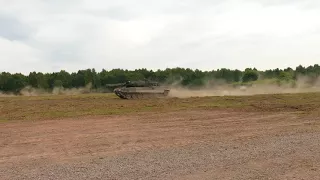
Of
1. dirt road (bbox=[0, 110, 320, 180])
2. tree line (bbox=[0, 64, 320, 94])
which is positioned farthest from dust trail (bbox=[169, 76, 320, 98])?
dirt road (bbox=[0, 110, 320, 180])

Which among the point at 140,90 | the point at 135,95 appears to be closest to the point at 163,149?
the point at 135,95

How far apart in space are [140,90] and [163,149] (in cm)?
2458

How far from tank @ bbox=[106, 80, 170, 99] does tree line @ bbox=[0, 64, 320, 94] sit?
23.9 m

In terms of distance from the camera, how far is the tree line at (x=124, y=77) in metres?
63.5

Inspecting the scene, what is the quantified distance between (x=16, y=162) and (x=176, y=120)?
908cm

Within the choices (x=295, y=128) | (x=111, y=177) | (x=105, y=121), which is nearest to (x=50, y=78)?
(x=105, y=121)

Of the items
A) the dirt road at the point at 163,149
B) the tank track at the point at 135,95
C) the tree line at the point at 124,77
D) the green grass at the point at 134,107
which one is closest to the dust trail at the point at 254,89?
the tank track at the point at 135,95

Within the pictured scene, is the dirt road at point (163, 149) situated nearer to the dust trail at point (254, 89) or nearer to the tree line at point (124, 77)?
the dust trail at point (254, 89)

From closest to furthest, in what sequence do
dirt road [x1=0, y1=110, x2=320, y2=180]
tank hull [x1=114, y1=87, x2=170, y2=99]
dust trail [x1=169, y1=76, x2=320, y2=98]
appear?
1. dirt road [x1=0, y1=110, x2=320, y2=180]
2. tank hull [x1=114, y1=87, x2=170, y2=99]
3. dust trail [x1=169, y1=76, x2=320, y2=98]

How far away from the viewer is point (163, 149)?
11.5 m

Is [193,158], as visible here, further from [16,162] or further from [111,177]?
[16,162]

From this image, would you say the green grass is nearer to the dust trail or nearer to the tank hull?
the tank hull

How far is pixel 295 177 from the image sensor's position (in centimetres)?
830

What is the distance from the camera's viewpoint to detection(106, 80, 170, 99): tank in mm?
35406
